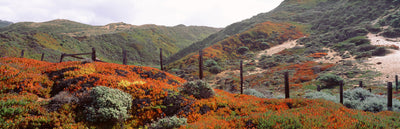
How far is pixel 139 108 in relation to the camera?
316 inches

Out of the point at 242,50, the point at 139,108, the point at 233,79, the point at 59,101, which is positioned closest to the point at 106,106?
the point at 139,108

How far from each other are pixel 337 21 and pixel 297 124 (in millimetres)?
60733

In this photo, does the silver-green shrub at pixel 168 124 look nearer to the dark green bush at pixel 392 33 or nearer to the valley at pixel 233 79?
the valley at pixel 233 79

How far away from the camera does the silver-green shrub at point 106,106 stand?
6570 millimetres

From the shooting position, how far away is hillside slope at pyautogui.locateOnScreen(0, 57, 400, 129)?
19.8 ft

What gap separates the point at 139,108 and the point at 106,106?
4.61 feet

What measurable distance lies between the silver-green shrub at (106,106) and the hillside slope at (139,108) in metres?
0.14

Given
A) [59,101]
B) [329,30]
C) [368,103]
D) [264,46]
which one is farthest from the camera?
[329,30]

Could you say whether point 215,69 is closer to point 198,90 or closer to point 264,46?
point 264,46

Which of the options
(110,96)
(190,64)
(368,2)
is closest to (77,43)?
(190,64)

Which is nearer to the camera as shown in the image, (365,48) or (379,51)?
(379,51)

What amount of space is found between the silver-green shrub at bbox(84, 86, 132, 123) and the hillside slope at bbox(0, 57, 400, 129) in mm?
136

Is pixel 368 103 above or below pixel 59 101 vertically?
below

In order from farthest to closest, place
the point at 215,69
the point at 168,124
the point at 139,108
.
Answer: the point at 215,69, the point at 139,108, the point at 168,124
